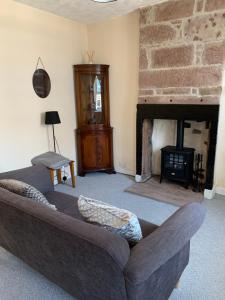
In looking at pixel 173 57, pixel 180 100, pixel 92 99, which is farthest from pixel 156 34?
pixel 92 99

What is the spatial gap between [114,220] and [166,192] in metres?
2.31

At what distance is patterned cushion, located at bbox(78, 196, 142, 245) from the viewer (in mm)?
1281

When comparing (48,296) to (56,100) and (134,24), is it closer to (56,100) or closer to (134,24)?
(56,100)

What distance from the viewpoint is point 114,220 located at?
1298 millimetres

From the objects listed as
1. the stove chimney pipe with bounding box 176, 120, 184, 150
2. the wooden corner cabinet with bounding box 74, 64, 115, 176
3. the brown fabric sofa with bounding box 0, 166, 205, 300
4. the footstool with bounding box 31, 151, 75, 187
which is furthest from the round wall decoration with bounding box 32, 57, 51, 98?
the brown fabric sofa with bounding box 0, 166, 205, 300

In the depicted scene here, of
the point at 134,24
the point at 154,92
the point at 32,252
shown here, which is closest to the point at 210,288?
the point at 32,252

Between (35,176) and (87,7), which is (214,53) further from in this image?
(35,176)

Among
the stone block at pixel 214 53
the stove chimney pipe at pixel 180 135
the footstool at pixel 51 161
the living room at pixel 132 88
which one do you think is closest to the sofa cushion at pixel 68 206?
the living room at pixel 132 88

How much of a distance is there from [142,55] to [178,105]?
39.0 inches

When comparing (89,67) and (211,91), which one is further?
(89,67)

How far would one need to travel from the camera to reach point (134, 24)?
3674mm

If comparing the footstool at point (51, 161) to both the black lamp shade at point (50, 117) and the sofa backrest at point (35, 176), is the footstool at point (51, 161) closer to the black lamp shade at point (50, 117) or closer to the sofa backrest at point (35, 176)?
the black lamp shade at point (50, 117)

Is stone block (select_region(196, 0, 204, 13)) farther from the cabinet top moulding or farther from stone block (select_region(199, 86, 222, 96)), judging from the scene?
the cabinet top moulding

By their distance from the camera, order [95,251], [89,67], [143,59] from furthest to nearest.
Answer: [89,67] → [143,59] → [95,251]
